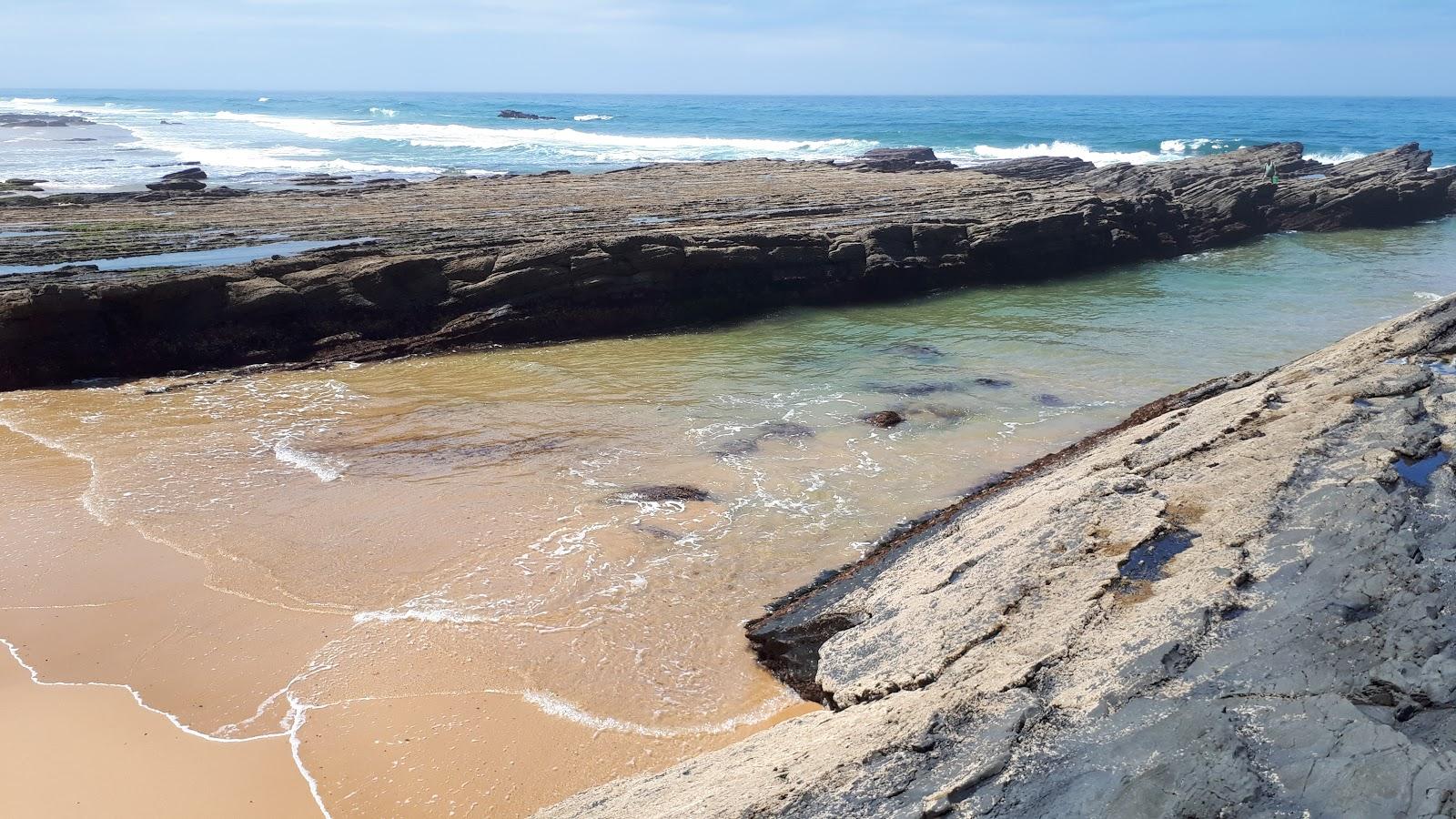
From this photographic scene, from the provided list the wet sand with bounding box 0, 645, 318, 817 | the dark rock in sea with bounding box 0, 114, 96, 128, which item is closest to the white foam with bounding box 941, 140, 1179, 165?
the wet sand with bounding box 0, 645, 318, 817

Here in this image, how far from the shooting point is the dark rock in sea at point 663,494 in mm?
8352

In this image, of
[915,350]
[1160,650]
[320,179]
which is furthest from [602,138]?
[1160,650]

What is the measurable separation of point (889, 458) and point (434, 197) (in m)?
18.7

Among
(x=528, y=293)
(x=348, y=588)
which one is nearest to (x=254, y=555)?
(x=348, y=588)

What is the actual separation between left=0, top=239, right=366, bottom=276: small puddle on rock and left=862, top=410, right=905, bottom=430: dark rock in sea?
10348mm

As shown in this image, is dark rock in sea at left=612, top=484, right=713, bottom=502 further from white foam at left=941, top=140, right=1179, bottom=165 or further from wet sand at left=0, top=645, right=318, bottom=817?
white foam at left=941, top=140, right=1179, bottom=165

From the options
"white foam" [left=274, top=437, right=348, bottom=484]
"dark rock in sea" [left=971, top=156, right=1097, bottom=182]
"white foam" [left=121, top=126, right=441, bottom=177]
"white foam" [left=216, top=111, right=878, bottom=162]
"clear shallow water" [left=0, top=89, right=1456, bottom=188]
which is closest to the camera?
"white foam" [left=274, top=437, right=348, bottom=484]

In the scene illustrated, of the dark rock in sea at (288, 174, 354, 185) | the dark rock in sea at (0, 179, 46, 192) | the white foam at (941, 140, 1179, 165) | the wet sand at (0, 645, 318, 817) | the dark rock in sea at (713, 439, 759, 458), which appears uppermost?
the white foam at (941, 140, 1179, 165)

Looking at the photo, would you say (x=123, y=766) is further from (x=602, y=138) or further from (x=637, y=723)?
(x=602, y=138)

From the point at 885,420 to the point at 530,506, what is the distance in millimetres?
4220

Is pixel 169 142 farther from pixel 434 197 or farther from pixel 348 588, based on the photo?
pixel 348 588

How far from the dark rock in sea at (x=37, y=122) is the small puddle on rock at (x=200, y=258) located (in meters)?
62.4

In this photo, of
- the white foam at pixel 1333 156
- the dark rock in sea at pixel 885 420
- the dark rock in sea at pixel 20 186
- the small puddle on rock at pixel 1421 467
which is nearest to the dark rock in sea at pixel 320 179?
the dark rock in sea at pixel 20 186

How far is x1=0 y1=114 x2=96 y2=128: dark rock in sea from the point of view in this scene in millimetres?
64188
